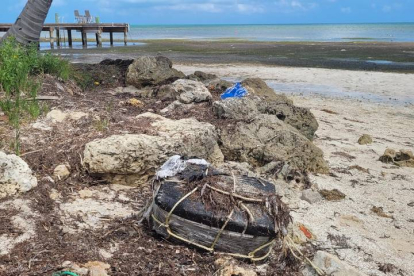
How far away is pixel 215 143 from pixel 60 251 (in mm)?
2987

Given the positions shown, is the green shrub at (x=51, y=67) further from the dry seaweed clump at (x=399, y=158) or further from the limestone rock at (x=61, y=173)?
the dry seaweed clump at (x=399, y=158)

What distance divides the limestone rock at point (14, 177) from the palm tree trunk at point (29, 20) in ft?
19.1

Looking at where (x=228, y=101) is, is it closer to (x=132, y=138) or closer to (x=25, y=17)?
(x=132, y=138)

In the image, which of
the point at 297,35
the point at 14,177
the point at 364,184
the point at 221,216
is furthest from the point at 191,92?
the point at 297,35

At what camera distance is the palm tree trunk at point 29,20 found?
9.37m

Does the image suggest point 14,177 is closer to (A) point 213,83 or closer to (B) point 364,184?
(B) point 364,184

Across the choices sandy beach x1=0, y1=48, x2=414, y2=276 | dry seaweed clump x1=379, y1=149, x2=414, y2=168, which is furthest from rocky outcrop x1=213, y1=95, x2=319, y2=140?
dry seaweed clump x1=379, y1=149, x2=414, y2=168

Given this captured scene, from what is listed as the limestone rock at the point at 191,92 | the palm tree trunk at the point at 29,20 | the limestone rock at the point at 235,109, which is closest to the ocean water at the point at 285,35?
the palm tree trunk at the point at 29,20

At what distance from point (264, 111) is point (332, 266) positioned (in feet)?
14.1

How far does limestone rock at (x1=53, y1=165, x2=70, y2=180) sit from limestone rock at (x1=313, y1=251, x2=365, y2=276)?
282 cm

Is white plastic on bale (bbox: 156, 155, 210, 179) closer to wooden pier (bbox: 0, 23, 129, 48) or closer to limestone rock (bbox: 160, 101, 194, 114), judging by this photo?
limestone rock (bbox: 160, 101, 194, 114)

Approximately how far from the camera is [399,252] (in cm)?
432

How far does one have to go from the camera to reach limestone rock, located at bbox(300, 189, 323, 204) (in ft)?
17.4

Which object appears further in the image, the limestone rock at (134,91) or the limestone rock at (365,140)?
the limestone rock at (134,91)
